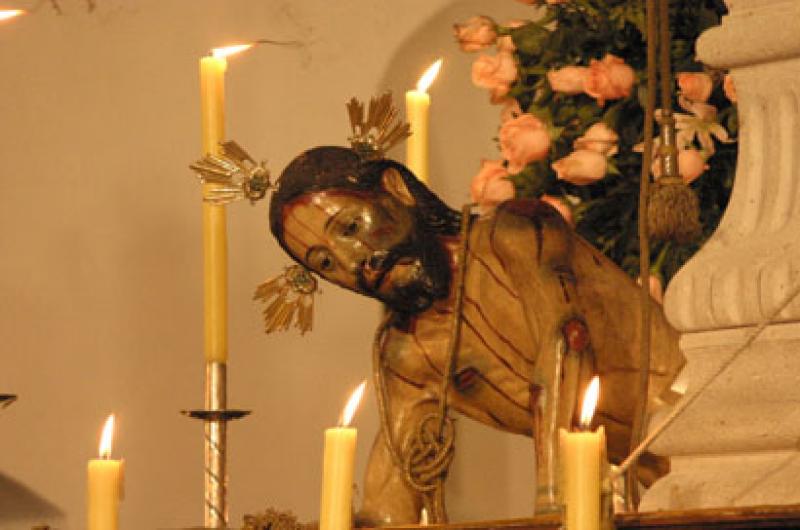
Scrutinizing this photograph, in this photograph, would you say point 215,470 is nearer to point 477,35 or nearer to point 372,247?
point 372,247

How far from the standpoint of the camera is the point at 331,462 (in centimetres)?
95

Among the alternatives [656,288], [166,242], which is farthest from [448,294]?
[166,242]

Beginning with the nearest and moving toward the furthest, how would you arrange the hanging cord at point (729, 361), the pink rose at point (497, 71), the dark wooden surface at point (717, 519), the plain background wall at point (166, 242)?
the dark wooden surface at point (717, 519) < the hanging cord at point (729, 361) < the pink rose at point (497, 71) < the plain background wall at point (166, 242)

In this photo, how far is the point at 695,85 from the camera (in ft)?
4.64

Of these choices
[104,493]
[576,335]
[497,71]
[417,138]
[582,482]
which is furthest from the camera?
[497,71]

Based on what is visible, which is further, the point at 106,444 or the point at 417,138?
the point at 417,138

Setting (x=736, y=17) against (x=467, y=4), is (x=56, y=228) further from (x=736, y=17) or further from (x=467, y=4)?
(x=736, y=17)

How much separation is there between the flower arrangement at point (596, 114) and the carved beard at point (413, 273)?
20cm

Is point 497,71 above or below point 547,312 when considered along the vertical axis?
above

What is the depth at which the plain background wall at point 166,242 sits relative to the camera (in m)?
1.78

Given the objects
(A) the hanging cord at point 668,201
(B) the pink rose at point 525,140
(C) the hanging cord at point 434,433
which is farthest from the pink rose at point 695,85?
(A) the hanging cord at point 668,201

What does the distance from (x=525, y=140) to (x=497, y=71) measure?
89 millimetres

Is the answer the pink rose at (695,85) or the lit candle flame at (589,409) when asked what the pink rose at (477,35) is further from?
the lit candle flame at (589,409)

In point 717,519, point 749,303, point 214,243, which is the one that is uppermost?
point 214,243
